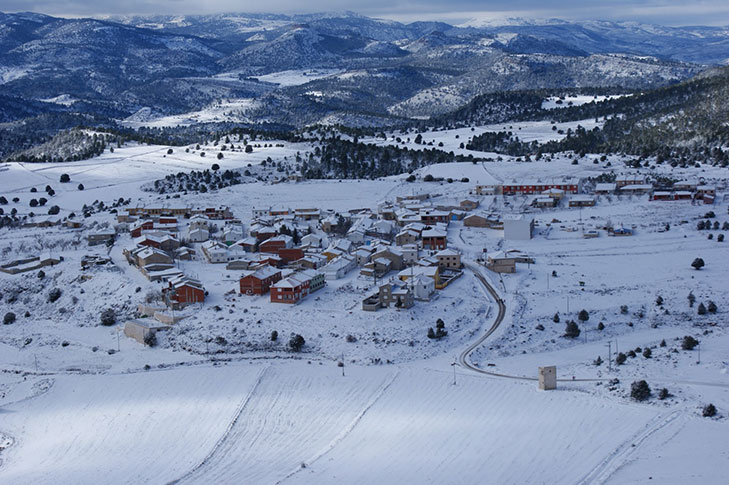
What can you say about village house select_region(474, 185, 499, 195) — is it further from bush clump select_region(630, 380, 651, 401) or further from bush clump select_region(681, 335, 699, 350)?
bush clump select_region(630, 380, 651, 401)

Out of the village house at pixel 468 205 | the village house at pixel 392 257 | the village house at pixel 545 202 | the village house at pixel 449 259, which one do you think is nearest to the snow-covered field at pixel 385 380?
the village house at pixel 449 259

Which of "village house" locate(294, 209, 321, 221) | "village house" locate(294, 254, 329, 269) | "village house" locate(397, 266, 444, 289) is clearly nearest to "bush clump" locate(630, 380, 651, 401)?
"village house" locate(397, 266, 444, 289)

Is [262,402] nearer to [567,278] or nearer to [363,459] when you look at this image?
[363,459]

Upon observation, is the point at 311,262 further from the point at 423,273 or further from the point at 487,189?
the point at 487,189

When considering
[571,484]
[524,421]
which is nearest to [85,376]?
[524,421]

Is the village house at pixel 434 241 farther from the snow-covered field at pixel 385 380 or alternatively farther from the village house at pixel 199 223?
the village house at pixel 199 223

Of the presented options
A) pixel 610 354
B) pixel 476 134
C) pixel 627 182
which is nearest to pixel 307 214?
pixel 627 182

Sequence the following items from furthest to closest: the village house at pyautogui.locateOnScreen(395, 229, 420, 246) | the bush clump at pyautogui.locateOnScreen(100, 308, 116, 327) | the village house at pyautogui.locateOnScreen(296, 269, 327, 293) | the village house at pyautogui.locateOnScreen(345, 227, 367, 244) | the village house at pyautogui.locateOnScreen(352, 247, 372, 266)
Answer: the village house at pyautogui.locateOnScreen(345, 227, 367, 244) → the village house at pyautogui.locateOnScreen(395, 229, 420, 246) → the village house at pyautogui.locateOnScreen(352, 247, 372, 266) → the village house at pyautogui.locateOnScreen(296, 269, 327, 293) → the bush clump at pyautogui.locateOnScreen(100, 308, 116, 327)
